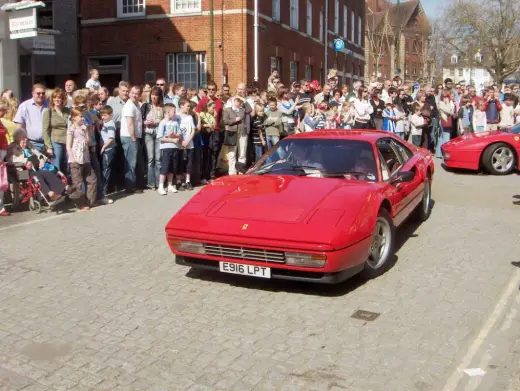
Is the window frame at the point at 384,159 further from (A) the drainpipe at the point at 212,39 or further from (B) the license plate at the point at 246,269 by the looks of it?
(A) the drainpipe at the point at 212,39

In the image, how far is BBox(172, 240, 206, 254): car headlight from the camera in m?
5.94

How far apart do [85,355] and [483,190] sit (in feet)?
31.4

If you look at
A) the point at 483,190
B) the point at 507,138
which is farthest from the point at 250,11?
the point at 483,190

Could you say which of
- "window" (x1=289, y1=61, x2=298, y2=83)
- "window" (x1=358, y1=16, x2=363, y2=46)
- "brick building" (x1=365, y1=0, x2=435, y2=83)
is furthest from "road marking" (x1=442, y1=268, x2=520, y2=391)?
"brick building" (x1=365, y1=0, x2=435, y2=83)

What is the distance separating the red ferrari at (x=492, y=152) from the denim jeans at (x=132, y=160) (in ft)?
23.8

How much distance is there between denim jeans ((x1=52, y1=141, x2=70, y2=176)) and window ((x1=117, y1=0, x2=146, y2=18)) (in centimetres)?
1746

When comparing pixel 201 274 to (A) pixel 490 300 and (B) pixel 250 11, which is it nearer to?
(A) pixel 490 300

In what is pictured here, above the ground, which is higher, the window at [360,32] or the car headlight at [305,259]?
the window at [360,32]

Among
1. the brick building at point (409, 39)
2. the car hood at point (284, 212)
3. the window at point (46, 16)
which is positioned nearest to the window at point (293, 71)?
the window at point (46, 16)

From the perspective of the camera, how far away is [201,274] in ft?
21.4

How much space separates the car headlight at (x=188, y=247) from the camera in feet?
19.5

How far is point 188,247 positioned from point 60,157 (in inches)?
210

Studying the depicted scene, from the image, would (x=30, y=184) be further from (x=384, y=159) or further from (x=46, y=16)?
(x=46, y=16)

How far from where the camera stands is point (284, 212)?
5.90 m
